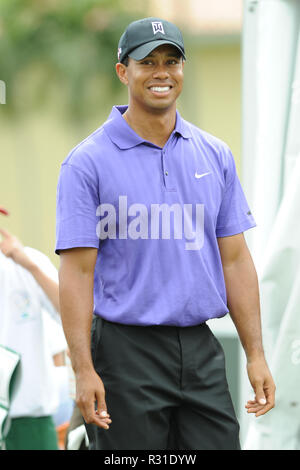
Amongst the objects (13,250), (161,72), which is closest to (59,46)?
(13,250)

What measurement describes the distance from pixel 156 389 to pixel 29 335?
151 cm

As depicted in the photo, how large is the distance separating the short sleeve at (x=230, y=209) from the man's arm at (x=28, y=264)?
Result: 134cm

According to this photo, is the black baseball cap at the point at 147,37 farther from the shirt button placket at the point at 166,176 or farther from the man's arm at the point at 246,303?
the man's arm at the point at 246,303

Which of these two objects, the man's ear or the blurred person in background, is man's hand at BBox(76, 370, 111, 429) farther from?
the blurred person in background

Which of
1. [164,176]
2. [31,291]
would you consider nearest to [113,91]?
[31,291]

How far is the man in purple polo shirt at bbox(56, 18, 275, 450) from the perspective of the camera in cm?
251

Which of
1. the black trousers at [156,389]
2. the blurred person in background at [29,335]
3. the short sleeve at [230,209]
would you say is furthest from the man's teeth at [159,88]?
the blurred person in background at [29,335]

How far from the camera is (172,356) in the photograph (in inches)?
99.7

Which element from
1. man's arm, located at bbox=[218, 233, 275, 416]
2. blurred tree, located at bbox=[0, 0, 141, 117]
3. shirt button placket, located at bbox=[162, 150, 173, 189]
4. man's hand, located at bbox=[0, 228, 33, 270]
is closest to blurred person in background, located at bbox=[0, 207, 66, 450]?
man's hand, located at bbox=[0, 228, 33, 270]

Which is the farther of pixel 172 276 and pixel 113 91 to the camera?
pixel 113 91

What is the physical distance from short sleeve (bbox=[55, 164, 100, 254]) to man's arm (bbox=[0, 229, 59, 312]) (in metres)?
1.38

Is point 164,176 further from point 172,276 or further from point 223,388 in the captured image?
point 223,388
